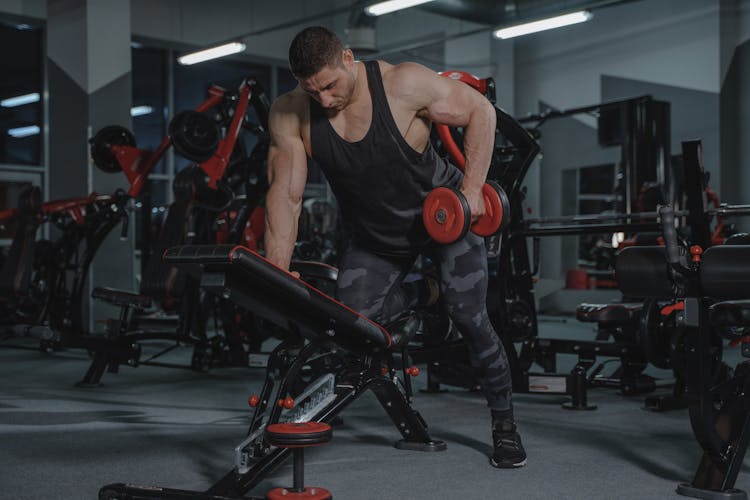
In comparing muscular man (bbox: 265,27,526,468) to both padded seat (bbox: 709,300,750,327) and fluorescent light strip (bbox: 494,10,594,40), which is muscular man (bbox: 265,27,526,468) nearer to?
padded seat (bbox: 709,300,750,327)

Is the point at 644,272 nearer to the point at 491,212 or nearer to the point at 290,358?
the point at 491,212

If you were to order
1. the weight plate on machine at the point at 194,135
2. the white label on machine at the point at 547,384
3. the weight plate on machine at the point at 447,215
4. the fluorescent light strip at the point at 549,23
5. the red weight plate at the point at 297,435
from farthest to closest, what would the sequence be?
the fluorescent light strip at the point at 549,23 → the weight plate on machine at the point at 194,135 → the white label on machine at the point at 547,384 → the weight plate on machine at the point at 447,215 → the red weight plate at the point at 297,435

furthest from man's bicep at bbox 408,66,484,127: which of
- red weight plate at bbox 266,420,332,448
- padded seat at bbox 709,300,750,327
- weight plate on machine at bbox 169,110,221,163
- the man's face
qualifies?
weight plate on machine at bbox 169,110,221,163

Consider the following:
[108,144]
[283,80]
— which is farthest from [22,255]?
[283,80]

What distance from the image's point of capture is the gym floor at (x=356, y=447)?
2348 mm

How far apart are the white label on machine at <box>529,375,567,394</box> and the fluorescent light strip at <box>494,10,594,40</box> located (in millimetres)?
5719

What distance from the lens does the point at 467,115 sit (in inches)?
94.4

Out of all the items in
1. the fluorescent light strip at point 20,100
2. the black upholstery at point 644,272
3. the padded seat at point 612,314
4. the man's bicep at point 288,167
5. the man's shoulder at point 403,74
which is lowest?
the padded seat at point 612,314

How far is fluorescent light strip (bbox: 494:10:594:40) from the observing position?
8469 mm

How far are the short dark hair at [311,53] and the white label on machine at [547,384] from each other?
204 cm

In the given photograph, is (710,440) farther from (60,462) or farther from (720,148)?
(720,148)

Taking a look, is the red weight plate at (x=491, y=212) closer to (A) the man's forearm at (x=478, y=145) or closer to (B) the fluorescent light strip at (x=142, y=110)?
(A) the man's forearm at (x=478, y=145)

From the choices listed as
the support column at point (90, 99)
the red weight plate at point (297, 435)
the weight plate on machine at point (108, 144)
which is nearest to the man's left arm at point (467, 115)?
the red weight plate at point (297, 435)

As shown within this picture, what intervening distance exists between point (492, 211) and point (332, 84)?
585mm
